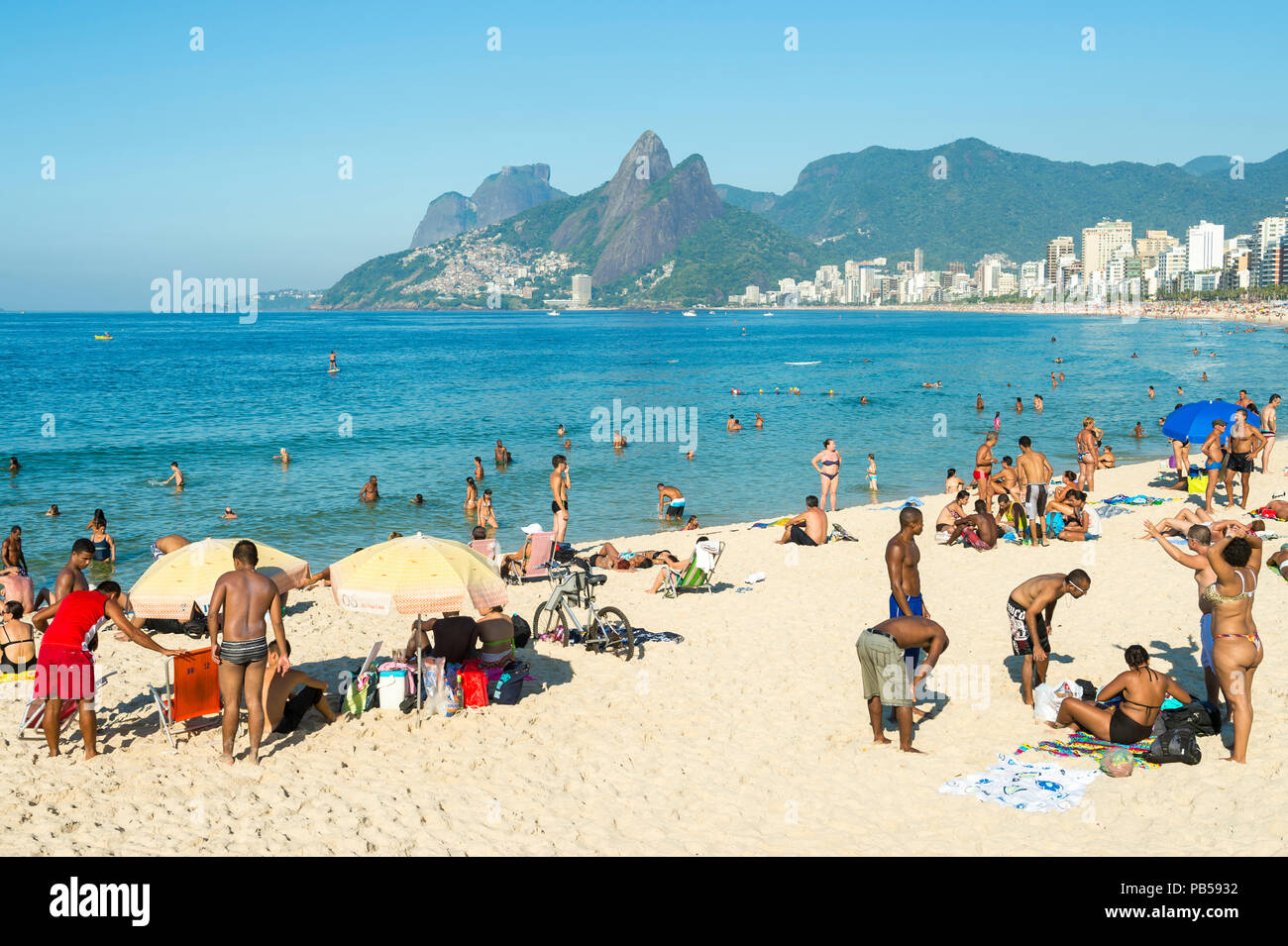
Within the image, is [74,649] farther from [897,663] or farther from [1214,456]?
[1214,456]

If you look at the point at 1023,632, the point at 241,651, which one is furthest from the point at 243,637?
the point at 1023,632

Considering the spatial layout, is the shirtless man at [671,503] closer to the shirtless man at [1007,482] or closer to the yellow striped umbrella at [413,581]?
the shirtless man at [1007,482]

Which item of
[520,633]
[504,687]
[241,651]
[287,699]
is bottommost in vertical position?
[504,687]

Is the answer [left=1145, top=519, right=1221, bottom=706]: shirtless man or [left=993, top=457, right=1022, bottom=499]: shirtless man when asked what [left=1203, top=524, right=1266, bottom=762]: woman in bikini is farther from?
[left=993, top=457, right=1022, bottom=499]: shirtless man

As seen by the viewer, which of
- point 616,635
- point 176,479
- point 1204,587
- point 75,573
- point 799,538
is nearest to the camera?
point 1204,587

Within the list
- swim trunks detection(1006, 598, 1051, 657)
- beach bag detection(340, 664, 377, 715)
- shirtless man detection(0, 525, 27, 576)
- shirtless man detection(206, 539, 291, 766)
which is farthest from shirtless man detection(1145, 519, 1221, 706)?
shirtless man detection(0, 525, 27, 576)
